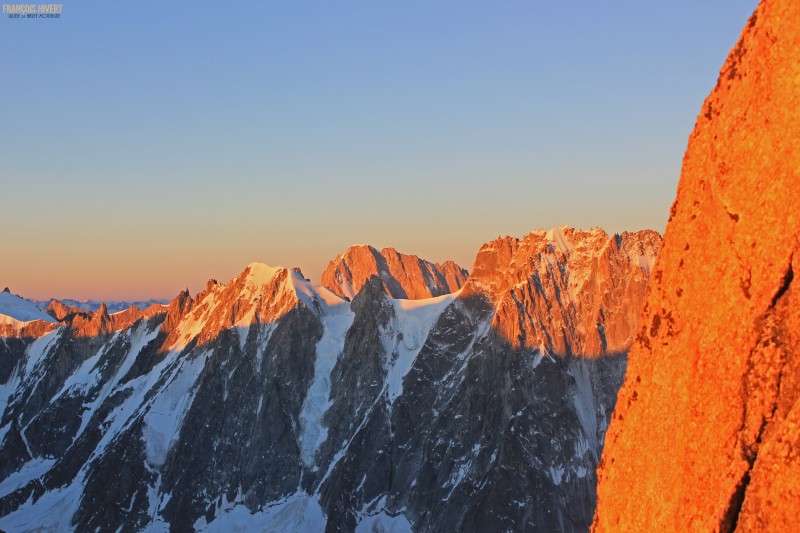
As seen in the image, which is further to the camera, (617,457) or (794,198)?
(617,457)

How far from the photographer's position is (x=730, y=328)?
24375mm

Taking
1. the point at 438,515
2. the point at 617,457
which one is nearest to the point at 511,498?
the point at 438,515

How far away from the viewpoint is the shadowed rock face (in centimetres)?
2230

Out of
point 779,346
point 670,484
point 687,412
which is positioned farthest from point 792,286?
point 670,484

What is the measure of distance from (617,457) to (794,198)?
33.0 ft

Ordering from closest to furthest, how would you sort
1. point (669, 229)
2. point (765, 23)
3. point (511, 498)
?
point (765, 23)
point (669, 229)
point (511, 498)

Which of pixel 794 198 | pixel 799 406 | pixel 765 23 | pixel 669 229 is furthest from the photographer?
pixel 669 229

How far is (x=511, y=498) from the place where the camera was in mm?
190750

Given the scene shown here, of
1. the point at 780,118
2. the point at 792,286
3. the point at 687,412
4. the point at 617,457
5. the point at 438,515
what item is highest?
the point at 780,118

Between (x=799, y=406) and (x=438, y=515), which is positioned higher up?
(x=799, y=406)

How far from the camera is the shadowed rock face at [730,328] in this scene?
878 inches

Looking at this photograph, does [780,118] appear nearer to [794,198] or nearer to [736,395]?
[794,198]

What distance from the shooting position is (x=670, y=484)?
84.5 ft

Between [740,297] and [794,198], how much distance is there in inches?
110
